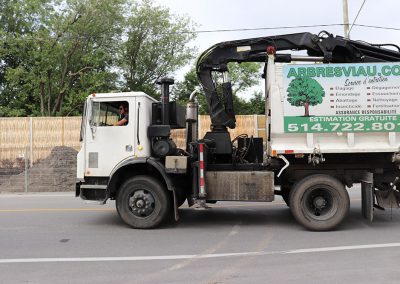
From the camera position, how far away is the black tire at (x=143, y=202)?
8305 millimetres

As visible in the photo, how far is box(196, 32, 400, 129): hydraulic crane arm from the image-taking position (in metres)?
8.83

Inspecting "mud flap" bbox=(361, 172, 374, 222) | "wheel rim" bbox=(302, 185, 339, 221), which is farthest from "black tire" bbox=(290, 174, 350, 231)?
"mud flap" bbox=(361, 172, 374, 222)

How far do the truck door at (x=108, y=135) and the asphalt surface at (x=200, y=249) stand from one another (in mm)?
1245

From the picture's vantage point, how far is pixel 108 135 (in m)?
8.59

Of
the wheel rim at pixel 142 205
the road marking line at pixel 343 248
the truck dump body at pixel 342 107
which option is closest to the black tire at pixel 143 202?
the wheel rim at pixel 142 205

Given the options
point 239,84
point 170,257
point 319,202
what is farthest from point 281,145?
point 239,84

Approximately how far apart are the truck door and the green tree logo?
3000mm

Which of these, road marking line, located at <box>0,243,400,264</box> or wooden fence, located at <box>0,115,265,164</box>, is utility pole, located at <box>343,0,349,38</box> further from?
road marking line, located at <box>0,243,400,264</box>

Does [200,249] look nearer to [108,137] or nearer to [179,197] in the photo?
[179,197]

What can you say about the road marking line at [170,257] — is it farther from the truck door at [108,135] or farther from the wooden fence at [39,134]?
the wooden fence at [39,134]

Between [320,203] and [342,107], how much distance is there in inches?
70.9

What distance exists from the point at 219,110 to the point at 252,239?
114 inches

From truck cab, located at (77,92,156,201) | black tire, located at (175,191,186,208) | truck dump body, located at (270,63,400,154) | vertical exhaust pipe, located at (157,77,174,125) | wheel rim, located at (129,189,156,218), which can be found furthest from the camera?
vertical exhaust pipe, located at (157,77,174,125)

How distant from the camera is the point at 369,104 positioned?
26.3 ft
